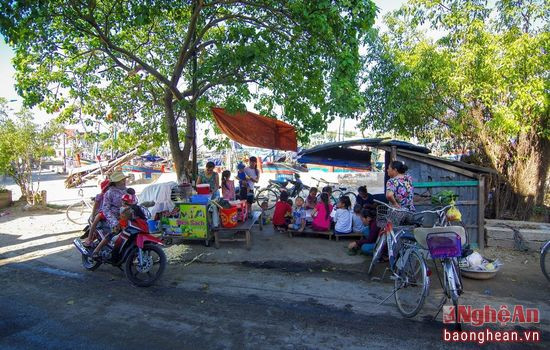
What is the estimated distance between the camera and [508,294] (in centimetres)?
479

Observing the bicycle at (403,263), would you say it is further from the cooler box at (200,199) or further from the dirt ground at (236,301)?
the cooler box at (200,199)

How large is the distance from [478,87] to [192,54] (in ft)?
21.1

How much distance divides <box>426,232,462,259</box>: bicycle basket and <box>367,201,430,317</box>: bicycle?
0.30 metres

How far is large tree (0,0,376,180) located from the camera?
617 cm

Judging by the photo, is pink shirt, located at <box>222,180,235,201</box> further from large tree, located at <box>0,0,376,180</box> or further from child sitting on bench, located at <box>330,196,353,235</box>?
child sitting on bench, located at <box>330,196,353,235</box>

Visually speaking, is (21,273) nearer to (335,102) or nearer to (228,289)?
(228,289)

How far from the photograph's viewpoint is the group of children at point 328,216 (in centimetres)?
701

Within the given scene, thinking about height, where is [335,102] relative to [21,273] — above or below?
above

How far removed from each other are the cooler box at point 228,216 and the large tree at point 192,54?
84.9 inches

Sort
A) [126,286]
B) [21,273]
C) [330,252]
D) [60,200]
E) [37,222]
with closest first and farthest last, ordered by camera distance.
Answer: [126,286] → [21,273] → [330,252] → [37,222] → [60,200]

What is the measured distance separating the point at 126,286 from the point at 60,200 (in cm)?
1214

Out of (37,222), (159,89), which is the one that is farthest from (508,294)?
(37,222)

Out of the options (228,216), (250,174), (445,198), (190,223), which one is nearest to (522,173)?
(445,198)

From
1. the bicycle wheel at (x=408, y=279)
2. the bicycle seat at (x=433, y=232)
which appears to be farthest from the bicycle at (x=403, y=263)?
the bicycle seat at (x=433, y=232)
